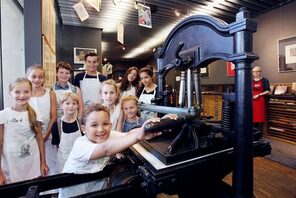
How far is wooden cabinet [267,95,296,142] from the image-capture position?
4289mm

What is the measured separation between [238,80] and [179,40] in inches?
21.5

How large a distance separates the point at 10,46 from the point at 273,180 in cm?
418

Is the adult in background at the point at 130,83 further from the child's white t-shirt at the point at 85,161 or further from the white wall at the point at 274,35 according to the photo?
the white wall at the point at 274,35

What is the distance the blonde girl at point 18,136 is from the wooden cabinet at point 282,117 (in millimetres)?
4461

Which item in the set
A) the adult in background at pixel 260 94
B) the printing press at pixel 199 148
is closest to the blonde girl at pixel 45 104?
the printing press at pixel 199 148

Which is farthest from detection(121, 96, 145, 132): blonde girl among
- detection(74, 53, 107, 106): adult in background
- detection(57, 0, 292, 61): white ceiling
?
detection(57, 0, 292, 61): white ceiling

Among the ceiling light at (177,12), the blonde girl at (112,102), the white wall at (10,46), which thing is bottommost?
the blonde girl at (112,102)

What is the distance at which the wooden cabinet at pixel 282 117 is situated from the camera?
4.29 metres

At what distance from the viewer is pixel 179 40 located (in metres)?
1.36

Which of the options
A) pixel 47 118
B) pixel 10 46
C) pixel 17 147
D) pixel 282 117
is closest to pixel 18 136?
pixel 17 147

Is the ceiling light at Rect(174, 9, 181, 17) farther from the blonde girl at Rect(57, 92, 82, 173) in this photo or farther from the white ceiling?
the blonde girl at Rect(57, 92, 82, 173)

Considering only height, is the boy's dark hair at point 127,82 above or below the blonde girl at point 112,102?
above

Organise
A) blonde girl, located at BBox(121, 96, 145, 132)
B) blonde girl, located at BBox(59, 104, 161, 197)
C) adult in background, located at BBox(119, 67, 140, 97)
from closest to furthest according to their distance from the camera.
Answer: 1. blonde girl, located at BBox(59, 104, 161, 197)
2. blonde girl, located at BBox(121, 96, 145, 132)
3. adult in background, located at BBox(119, 67, 140, 97)

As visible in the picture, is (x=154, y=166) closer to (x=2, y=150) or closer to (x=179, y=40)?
(x=179, y=40)
